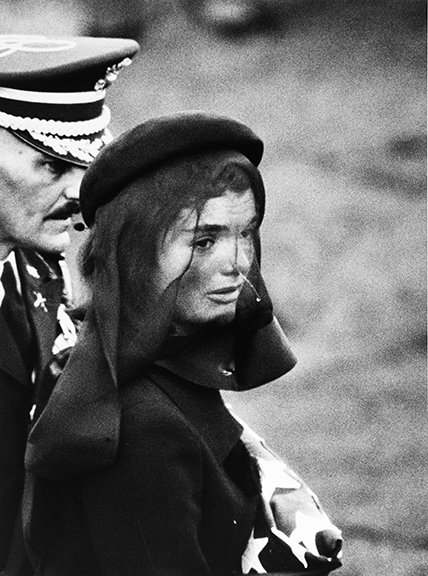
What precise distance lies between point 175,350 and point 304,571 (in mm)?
364

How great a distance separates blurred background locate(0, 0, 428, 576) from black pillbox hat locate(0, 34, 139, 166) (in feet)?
7.12

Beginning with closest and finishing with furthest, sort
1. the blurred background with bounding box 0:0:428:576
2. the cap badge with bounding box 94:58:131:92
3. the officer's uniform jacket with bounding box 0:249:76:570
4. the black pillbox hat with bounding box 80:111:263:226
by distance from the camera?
1. the black pillbox hat with bounding box 80:111:263:226
2. the officer's uniform jacket with bounding box 0:249:76:570
3. the cap badge with bounding box 94:58:131:92
4. the blurred background with bounding box 0:0:428:576

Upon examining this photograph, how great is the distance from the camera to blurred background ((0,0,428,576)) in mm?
4586

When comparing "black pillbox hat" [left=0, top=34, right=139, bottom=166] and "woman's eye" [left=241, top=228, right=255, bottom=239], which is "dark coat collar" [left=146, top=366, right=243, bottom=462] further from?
"black pillbox hat" [left=0, top=34, right=139, bottom=166]

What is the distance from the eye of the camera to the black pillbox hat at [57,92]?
2.21 meters

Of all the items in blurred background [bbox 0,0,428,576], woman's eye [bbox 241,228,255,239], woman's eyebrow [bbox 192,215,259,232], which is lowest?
blurred background [bbox 0,0,428,576]

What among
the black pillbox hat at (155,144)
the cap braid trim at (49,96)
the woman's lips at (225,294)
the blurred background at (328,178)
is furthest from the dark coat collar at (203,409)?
the blurred background at (328,178)

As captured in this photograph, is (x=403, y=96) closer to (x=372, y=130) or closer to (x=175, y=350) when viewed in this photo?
(x=372, y=130)

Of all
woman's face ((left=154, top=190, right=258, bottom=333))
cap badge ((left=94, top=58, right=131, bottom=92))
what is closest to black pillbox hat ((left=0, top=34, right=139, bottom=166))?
cap badge ((left=94, top=58, right=131, bottom=92))

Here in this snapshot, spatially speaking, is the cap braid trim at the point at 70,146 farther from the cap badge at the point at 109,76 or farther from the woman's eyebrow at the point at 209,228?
the woman's eyebrow at the point at 209,228

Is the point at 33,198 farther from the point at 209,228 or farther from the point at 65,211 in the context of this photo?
the point at 209,228

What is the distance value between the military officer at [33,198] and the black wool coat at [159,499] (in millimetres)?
251

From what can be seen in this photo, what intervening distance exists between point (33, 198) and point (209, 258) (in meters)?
0.44

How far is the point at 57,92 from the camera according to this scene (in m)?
2.24
